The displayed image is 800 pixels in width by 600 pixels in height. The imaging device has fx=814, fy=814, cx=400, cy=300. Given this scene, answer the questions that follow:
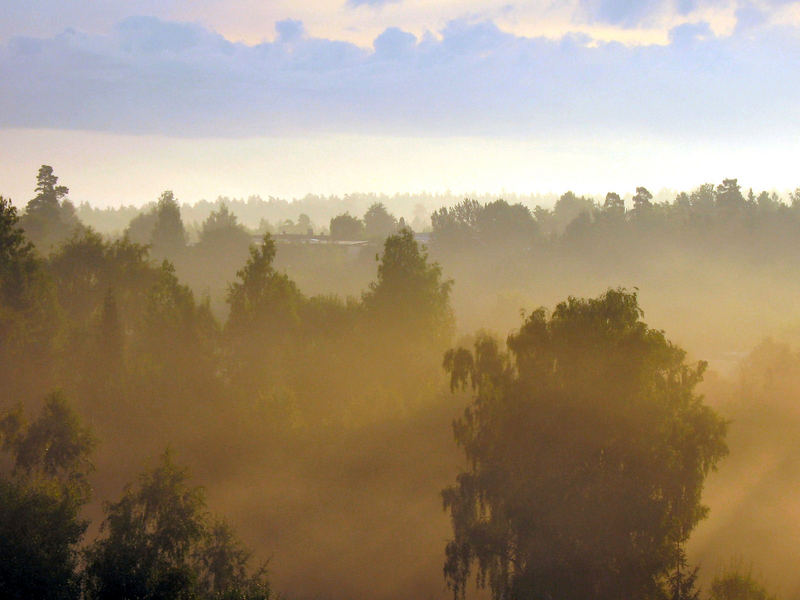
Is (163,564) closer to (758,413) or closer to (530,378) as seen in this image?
(530,378)

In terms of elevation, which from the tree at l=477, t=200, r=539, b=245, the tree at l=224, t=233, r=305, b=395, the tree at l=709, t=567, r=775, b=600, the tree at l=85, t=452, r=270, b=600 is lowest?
the tree at l=709, t=567, r=775, b=600

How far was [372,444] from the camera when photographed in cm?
4844

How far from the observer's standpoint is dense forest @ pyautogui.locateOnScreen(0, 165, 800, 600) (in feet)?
97.4

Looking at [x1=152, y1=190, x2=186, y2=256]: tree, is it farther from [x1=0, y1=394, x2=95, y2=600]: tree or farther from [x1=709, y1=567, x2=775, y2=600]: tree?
[x1=709, y1=567, x2=775, y2=600]: tree

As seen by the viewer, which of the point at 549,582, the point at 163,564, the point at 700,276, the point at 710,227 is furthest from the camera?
the point at 710,227

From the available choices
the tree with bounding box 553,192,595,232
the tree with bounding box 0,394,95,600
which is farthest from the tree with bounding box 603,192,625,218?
the tree with bounding box 0,394,95,600

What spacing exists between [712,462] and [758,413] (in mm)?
26711

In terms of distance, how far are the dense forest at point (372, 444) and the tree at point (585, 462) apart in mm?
86

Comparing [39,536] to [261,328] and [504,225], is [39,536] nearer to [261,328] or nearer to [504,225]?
[261,328]

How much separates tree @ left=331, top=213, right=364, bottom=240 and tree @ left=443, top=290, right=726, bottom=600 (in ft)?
398

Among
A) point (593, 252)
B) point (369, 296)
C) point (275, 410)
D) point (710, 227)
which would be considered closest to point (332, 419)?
point (275, 410)

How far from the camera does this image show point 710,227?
134500mm

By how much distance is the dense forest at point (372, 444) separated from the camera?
29688mm

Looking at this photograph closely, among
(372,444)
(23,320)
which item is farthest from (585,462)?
(23,320)
